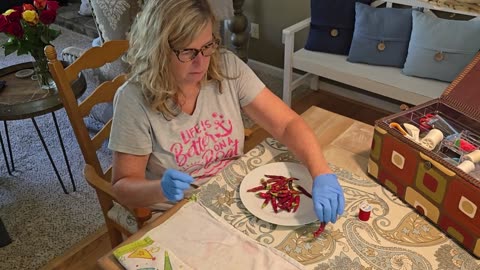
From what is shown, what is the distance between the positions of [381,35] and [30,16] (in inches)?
64.3

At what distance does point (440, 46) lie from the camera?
2.10m

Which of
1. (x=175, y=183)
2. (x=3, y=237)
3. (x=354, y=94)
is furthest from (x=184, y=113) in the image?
(x=354, y=94)

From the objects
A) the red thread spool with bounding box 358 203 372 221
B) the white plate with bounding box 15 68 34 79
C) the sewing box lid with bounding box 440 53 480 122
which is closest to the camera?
the red thread spool with bounding box 358 203 372 221

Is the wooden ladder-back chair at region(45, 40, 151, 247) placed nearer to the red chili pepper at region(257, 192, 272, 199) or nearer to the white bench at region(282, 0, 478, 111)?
the red chili pepper at region(257, 192, 272, 199)

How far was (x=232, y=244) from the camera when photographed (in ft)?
2.93

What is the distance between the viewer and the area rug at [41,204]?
1944mm

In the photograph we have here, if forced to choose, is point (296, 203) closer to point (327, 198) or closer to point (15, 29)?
point (327, 198)

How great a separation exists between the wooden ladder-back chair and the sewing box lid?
0.80 m

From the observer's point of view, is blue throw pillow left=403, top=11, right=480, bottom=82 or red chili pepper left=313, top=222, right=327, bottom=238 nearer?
red chili pepper left=313, top=222, right=327, bottom=238

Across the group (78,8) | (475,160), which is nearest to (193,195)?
(475,160)

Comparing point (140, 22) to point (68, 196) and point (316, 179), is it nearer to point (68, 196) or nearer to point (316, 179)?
point (316, 179)

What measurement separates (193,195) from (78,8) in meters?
3.95

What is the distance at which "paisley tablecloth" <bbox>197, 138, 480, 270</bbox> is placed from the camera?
871 millimetres

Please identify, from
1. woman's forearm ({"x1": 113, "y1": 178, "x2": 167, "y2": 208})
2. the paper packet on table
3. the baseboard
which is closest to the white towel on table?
the paper packet on table
